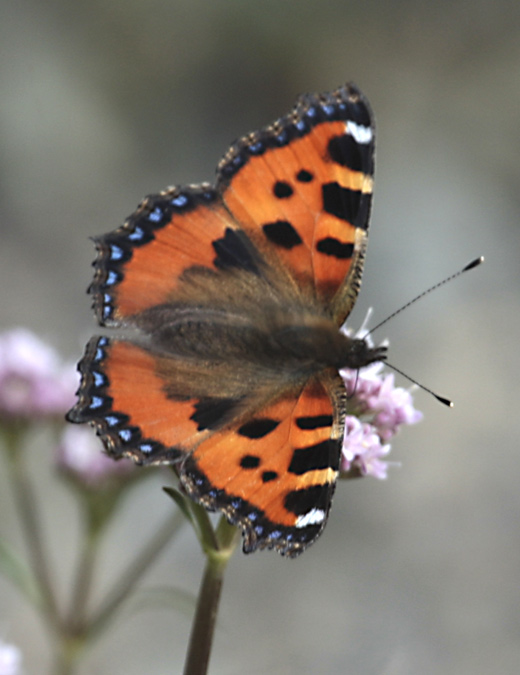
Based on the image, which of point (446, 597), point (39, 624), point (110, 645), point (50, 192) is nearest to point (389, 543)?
point (446, 597)

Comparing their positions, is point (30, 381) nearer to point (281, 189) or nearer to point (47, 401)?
point (47, 401)

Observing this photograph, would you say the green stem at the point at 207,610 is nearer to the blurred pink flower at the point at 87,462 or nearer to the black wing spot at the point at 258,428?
the black wing spot at the point at 258,428

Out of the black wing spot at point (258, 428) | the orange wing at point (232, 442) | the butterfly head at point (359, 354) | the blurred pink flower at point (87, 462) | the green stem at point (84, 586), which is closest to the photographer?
the orange wing at point (232, 442)

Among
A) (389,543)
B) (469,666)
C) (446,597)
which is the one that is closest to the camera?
(469,666)

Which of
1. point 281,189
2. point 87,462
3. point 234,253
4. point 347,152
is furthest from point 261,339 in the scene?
Result: point 87,462

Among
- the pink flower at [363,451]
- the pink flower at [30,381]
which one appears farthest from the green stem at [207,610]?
the pink flower at [30,381]

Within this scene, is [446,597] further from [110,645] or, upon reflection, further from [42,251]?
[42,251]
